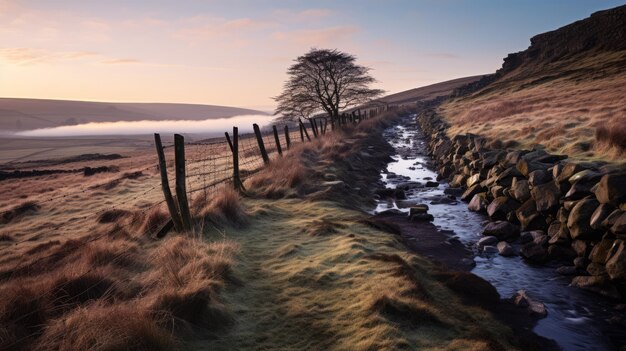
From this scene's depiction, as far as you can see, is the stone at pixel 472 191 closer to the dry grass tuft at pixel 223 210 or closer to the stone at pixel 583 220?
the stone at pixel 583 220

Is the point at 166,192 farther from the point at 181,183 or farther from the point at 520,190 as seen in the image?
the point at 520,190

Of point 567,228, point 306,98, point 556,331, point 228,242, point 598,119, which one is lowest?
point 556,331

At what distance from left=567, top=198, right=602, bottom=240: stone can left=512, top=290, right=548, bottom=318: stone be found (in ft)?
7.97

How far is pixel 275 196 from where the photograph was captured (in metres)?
13.6

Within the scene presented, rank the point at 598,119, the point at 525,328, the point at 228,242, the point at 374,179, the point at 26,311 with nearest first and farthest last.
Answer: the point at 26,311 → the point at 525,328 → the point at 228,242 → the point at 598,119 → the point at 374,179

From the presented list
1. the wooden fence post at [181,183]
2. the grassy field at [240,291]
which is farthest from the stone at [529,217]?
the wooden fence post at [181,183]

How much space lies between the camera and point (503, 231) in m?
10.6

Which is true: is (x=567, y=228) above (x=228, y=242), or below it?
below

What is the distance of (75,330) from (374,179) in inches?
604

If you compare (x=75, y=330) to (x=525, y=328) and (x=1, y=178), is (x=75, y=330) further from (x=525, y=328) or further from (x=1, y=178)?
(x=1, y=178)

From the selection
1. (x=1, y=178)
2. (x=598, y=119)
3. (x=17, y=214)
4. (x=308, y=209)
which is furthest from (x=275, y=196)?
(x=1, y=178)

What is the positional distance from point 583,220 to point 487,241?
7.14ft

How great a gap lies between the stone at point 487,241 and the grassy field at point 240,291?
2.38m

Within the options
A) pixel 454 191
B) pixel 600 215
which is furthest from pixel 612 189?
pixel 454 191
